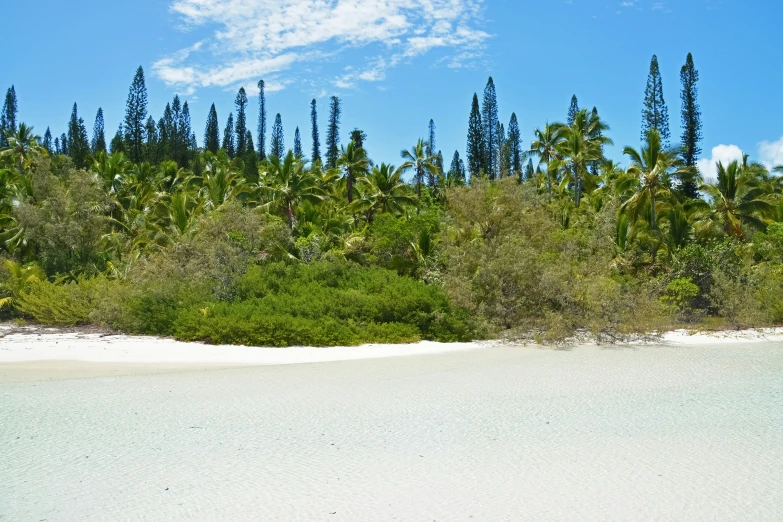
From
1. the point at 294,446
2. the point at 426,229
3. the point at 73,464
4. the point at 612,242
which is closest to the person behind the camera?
the point at 73,464

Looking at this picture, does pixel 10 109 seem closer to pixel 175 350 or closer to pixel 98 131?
pixel 98 131

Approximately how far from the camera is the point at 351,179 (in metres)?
40.6

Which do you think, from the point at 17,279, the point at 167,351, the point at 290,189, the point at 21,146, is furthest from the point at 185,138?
the point at 167,351

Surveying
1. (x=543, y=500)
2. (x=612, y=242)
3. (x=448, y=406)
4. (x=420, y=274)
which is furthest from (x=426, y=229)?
(x=543, y=500)

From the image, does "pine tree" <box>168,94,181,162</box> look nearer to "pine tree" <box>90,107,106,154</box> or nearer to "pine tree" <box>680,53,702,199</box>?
"pine tree" <box>90,107,106,154</box>

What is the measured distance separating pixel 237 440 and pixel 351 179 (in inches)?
1338

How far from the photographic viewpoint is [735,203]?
28.0 metres

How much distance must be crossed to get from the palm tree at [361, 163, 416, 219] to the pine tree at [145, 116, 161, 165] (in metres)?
32.9

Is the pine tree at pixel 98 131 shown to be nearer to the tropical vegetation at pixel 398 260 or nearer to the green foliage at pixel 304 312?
the tropical vegetation at pixel 398 260

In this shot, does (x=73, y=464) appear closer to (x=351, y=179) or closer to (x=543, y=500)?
(x=543, y=500)

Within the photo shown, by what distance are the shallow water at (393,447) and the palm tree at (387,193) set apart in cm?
2405

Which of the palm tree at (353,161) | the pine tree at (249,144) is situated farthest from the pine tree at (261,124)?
the palm tree at (353,161)

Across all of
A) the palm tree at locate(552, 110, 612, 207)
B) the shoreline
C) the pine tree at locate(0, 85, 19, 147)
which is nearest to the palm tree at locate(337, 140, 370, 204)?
the palm tree at locate(552, 110, 612, 207)

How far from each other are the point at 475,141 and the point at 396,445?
53028 millimetres
